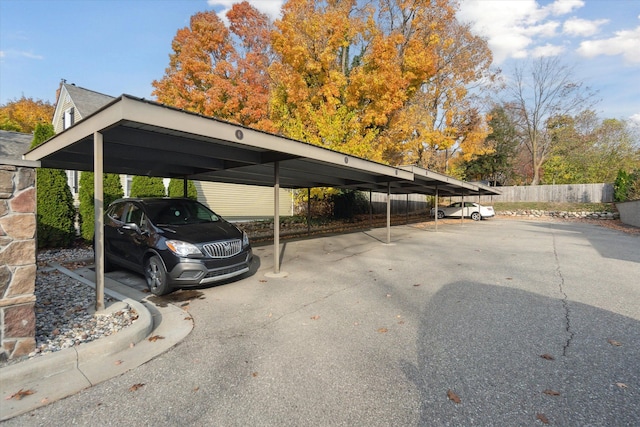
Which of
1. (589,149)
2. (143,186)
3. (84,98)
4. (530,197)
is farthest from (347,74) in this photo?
(589,149)

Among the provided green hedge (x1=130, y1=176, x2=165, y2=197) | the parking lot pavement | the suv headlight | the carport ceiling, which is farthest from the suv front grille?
green hedge (x1=130, y1=176, x2=165, y2=197)

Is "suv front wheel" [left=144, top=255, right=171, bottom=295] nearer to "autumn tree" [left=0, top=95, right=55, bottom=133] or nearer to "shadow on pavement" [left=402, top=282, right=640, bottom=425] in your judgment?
"shadow on pavement" [left=402, top=282, right=640, bottom=425]

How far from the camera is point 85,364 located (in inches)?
118

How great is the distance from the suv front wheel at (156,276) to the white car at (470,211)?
2293cm

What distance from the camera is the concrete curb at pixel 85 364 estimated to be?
99.7 inches

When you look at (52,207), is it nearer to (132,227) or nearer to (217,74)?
(132,227)

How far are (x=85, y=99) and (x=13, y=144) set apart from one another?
6198 mm

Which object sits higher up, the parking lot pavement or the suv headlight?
the suv headlight

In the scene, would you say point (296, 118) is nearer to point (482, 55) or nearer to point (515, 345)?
point (515, 345)

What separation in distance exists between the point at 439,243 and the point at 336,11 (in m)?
11.0

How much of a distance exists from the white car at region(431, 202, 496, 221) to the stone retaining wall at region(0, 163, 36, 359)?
24.9 metres

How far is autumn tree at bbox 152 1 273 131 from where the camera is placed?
18328 mm

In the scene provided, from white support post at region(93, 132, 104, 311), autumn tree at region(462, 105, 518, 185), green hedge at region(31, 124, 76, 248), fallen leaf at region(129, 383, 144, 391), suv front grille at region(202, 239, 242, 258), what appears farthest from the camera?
autumn tree at region(462, 105, 518, 185)

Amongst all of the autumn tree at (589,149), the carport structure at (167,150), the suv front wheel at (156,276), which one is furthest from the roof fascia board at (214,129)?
the autumn tree at (589,149)
